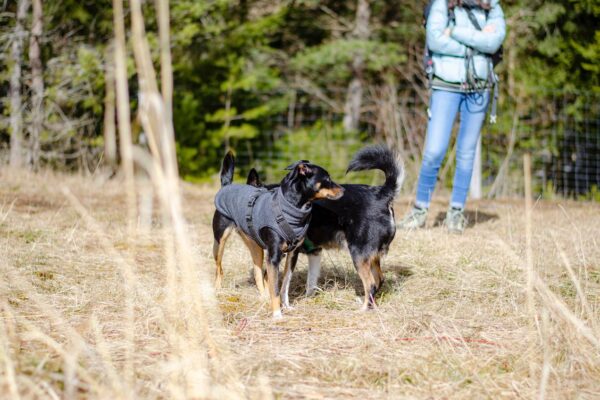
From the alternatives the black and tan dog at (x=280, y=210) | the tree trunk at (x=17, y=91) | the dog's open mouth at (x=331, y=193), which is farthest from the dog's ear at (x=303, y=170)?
the tree trunk at (x=17, y=91)

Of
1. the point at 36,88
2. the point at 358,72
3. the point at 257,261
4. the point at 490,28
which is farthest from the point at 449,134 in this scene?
the point at 358,72

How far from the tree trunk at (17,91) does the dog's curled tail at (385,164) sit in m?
6.45

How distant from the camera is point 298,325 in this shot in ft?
10.5

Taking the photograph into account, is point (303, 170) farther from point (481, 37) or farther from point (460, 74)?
point (481, 37)

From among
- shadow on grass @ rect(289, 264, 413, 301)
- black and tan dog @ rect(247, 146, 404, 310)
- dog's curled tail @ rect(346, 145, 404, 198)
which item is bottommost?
shadow on grass @ rect(289, 264, 413, 301)

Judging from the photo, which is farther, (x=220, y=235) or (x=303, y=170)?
(x=220, y=235)

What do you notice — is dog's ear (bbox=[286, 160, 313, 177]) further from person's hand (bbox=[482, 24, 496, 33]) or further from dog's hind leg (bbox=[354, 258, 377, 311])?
person's hand (bbox=[482, 24, 496, 33])

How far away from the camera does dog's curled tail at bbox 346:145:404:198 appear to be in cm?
377

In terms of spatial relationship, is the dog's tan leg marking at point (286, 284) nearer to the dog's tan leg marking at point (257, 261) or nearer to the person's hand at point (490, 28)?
the dog's tan leg marking at point (257, 261)

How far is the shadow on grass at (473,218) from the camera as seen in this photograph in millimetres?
6234

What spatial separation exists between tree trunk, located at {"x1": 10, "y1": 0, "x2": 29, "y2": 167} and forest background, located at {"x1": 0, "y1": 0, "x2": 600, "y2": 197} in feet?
0.05

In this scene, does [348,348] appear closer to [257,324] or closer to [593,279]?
[257,324]

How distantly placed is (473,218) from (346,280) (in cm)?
276

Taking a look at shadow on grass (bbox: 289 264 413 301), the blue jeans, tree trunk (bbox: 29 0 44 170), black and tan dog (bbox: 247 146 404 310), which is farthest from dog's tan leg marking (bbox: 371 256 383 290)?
tree trunk (bbox: 29 0 44 170)
